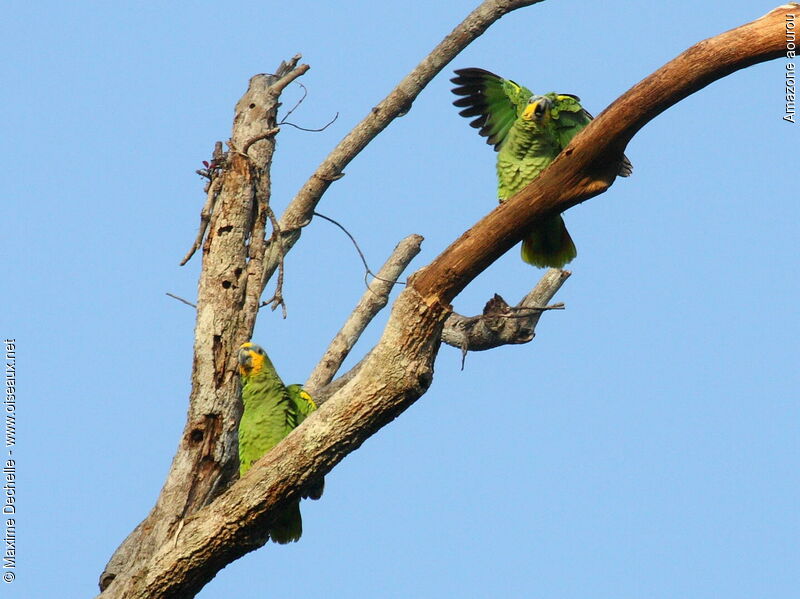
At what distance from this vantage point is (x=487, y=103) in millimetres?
7020

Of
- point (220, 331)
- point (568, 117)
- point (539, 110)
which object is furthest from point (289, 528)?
point (568, 117)

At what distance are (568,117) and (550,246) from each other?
901 mm

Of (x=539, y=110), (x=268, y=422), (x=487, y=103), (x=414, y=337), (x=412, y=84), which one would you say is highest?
(x=412, y=84)

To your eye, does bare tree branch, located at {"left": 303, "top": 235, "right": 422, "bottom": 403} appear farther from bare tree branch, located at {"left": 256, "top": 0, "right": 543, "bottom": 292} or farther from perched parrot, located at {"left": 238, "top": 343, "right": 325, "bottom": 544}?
perched parrot, located at {"left": 238, "top": 343, "right": 325, "bottom": 544}

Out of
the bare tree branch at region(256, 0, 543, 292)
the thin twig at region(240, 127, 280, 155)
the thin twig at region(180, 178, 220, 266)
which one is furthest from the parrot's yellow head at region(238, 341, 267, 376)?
the bare tree branch at region(256, 0, 543, 292)

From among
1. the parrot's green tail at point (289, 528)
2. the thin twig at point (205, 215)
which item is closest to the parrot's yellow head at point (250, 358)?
the thin twig at point (205, 215)

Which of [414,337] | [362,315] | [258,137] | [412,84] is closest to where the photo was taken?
[414,337]

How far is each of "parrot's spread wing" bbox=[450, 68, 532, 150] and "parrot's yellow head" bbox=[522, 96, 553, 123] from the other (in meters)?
0.71

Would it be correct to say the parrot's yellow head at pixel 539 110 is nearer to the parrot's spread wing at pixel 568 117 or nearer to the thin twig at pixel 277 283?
the parrot's spread wing at pixel 568 117

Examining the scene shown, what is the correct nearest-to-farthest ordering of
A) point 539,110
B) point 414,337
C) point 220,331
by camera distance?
point 414,337 → point 220,331 → point 539,110

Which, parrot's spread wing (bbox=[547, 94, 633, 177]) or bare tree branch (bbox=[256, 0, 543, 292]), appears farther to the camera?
bare tree branch (bbox=[256, 0, 543, 292])

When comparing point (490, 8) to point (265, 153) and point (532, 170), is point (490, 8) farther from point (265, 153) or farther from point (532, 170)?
point (265, 153)

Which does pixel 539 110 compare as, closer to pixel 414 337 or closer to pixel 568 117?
pixel 568 117

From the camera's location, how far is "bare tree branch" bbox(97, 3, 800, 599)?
412 centimetres
